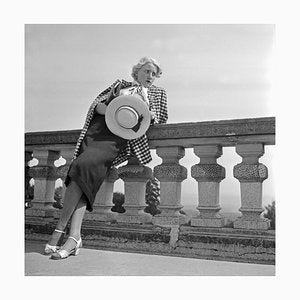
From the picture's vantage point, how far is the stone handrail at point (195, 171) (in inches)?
102

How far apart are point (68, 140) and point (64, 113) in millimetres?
229

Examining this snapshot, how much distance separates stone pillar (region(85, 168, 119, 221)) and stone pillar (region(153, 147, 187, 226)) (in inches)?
13.8

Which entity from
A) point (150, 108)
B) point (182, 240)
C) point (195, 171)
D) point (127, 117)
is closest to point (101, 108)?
point (127, 117)

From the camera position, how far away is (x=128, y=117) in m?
2.71

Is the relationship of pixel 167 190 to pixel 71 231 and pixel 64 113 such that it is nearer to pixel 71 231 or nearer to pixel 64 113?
pixel 71 231

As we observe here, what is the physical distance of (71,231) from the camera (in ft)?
8.62

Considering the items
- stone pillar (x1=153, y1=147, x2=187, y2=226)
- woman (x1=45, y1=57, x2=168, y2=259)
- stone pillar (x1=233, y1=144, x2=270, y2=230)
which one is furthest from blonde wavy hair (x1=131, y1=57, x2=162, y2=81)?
stone pillar (x1=233, y1=144, x2=270, y2=230)

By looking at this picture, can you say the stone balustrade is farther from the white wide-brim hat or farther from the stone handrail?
the white wide-brim hat

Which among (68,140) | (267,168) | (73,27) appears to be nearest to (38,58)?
(73,27)

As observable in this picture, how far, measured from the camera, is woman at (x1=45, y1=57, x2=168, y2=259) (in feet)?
8.61

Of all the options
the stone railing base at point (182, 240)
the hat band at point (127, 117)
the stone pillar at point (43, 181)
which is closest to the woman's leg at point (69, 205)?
the stone railing base at point (182, 240)

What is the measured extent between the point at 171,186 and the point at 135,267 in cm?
58

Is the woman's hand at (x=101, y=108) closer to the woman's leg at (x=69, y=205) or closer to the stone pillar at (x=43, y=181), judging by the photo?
the woman's leg at (x=69, y=205)

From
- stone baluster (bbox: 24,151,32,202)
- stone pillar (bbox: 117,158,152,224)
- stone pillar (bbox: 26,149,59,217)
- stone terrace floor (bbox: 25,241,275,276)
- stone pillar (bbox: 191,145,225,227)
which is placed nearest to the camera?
stone terrace floor (bbox: 25,241,275,276)
